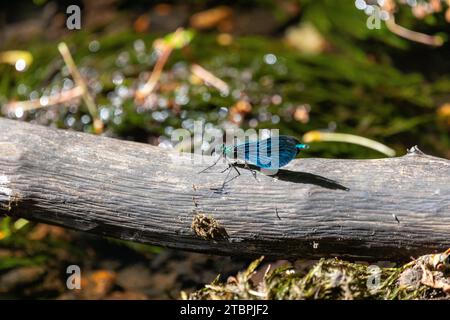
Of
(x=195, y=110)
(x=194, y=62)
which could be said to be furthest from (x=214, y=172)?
(x=194, y=62)

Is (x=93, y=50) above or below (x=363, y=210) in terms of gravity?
above

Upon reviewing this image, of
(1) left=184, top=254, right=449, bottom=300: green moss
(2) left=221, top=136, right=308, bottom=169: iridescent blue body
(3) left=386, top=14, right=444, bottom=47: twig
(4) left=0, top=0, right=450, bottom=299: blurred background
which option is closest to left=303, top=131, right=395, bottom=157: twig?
(4) left=0, top=0, right=450, bottom=299: blurred background

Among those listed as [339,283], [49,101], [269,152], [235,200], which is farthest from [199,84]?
[339,283]

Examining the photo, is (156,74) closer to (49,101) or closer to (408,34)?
(49,101)

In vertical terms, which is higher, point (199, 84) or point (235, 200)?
point (199, 84)

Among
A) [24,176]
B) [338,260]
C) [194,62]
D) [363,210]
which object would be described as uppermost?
[194,62]

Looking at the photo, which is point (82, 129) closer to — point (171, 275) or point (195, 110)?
point (195, 110)
